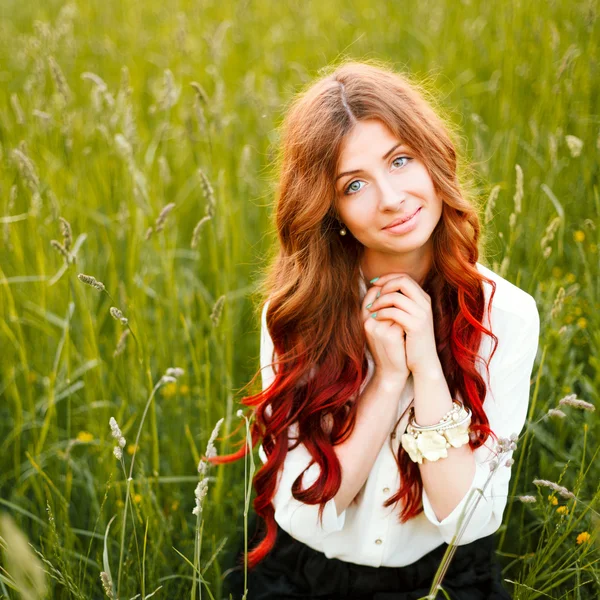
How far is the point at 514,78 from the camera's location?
7.70 ft

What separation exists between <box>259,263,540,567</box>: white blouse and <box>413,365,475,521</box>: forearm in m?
0.02

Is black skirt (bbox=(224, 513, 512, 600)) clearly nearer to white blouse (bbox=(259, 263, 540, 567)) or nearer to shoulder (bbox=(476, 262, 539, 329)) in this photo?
white blouse (bbox=(259, 263, 540, 567))

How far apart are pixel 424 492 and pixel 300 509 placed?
27cm

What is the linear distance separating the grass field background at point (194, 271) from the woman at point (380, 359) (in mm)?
141

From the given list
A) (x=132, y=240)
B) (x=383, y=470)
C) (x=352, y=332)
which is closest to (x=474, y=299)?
(x=352, y=332)

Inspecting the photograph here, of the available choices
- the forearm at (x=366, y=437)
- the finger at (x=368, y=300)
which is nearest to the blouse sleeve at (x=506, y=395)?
the forearm at (x=366, y=437)

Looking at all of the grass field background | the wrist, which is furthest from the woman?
the grass field background

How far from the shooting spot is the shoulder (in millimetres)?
1356

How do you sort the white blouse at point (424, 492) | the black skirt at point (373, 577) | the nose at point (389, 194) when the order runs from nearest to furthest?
the nose at point (389, 194), the white blouse at point (424, 492), the black skirt at point (373, 577)

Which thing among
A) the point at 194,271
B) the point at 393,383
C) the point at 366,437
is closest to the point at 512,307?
the point at 393,383

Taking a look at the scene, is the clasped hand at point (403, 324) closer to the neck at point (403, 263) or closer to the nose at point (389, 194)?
the neck at point (403, 263)

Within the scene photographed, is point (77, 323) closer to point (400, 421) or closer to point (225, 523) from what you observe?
point (225, 523)

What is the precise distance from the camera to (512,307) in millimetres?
1365

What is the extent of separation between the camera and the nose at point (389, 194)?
1237 millimetres
